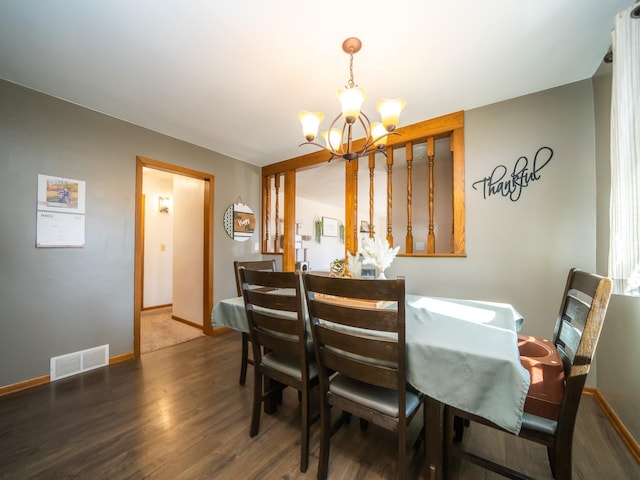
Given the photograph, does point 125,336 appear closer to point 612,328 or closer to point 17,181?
point 17,181

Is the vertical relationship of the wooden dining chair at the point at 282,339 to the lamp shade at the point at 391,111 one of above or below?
below

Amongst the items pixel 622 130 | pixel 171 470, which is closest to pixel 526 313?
pixel 622 130

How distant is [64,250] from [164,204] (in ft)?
8.95

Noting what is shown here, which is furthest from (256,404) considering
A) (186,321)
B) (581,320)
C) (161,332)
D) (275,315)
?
(186,321)

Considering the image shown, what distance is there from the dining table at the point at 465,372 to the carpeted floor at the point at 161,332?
3078mm

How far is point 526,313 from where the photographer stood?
2.14 m

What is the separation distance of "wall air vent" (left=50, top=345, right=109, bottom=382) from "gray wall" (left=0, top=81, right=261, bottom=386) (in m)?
0.05

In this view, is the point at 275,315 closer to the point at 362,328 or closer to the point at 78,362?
the point at 362,328

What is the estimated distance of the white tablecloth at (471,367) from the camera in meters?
0.90

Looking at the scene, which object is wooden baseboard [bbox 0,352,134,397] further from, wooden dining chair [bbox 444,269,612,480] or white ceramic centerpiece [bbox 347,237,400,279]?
wooden dining chair [bbox 444,269,612,480]

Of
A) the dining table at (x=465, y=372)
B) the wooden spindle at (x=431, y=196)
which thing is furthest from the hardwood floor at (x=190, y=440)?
the wooden spindle at (x=431, y=196)

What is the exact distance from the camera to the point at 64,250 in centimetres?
230

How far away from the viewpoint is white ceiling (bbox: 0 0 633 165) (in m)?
1.42

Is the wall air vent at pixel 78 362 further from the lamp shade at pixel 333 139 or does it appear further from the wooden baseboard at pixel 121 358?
the lamp shade at pixel 333 139
